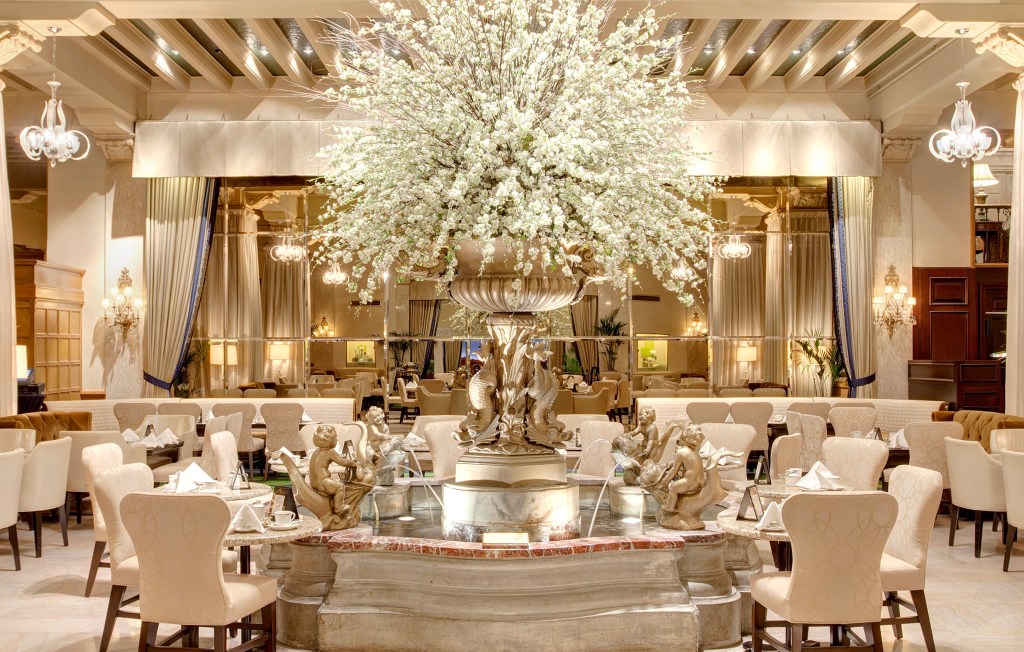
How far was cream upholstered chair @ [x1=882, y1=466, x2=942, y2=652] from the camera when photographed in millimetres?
4066

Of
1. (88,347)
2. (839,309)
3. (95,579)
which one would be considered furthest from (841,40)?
(88,347)

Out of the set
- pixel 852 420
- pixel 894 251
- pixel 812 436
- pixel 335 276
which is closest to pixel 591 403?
pixel 812 436

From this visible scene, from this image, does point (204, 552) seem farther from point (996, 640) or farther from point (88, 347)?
point (88, 347)

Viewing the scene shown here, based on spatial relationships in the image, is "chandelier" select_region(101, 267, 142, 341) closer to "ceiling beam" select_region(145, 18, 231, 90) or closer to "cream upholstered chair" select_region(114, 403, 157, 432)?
"ceiling beam" select_region(145, 18, 231, 90)

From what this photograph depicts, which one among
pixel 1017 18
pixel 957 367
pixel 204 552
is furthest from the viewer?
pixel 957 367

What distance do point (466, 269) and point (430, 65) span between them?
0.99 meters

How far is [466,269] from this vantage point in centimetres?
462

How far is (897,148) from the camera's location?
12.4 meters

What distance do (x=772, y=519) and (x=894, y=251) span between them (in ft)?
32.0

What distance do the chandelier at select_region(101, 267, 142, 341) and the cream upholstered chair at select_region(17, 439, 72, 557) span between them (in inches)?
231

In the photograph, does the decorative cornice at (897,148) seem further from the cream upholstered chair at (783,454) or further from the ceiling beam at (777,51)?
the cream upholstered chair at (783,454)

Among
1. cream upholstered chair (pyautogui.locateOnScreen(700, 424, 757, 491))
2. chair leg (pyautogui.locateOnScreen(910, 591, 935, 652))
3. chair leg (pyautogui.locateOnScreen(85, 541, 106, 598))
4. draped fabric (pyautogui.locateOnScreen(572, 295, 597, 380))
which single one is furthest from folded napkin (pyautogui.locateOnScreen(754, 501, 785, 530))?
draped fabric (pyautogui.locateOnScreen(572, 295, 597, 380))

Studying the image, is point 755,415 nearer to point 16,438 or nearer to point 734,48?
point 734,48

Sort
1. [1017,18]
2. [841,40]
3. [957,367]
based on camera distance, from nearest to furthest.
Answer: [1017,18]
[841,40]
[957,367]
